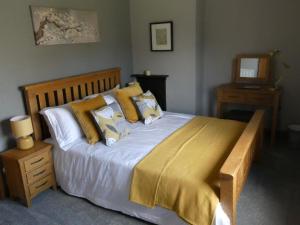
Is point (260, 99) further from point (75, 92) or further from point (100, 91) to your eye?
point (75, 92)

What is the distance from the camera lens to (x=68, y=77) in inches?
128

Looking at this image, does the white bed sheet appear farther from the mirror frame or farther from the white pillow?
the mirror frame

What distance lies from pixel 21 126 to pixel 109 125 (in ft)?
2.71

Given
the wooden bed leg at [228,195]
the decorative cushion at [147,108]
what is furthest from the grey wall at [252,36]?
the wooden bed leg at [228,195]

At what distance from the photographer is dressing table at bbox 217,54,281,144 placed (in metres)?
3.57

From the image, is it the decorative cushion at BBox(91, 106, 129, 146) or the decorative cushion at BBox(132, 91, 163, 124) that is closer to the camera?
the decorative cushion at BBox(91, 106, 129, 146)

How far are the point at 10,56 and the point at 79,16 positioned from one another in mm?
1055

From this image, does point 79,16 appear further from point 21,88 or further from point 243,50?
point 243,50

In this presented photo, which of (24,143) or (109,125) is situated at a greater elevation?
(109,125)

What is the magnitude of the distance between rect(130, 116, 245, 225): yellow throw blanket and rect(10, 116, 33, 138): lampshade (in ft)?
3.85

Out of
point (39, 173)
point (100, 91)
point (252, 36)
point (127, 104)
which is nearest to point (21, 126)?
point (39, 173)

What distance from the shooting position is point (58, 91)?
308 centimetres

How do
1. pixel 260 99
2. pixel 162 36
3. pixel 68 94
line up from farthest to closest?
pixel 162 36 < pixel 260 99 < pixel 68 94

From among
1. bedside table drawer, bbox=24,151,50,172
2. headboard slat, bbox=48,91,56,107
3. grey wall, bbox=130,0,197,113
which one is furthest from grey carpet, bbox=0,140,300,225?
grey wall, bbox=130,0,197,113
